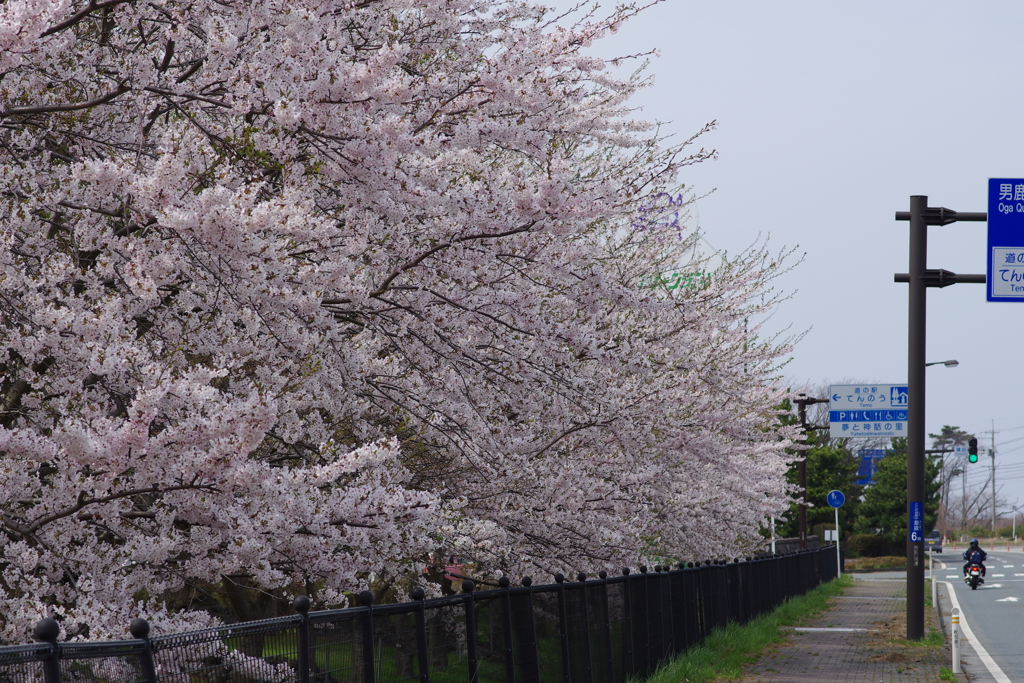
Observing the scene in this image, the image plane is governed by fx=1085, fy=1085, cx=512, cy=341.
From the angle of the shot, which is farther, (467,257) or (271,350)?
(467,257)

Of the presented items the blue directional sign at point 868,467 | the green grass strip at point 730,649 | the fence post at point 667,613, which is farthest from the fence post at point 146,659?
the blue directional sign at point 868,467

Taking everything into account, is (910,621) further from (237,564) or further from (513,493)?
(237,564)

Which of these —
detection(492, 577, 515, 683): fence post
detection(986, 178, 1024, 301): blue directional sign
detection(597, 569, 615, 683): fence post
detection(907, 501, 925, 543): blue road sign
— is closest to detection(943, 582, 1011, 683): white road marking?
detection(907, 501, 925, 543): blue road sign

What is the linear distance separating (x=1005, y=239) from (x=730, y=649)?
7.66 meters

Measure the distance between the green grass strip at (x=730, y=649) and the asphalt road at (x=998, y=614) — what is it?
3085 millimetres

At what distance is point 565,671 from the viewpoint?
28.5ft

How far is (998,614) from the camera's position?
25281mm

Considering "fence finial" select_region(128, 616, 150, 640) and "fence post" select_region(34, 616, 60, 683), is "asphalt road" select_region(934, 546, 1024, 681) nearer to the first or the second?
"fence finial" select_region(128, 616, 150, 640)

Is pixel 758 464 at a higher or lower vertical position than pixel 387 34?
lower

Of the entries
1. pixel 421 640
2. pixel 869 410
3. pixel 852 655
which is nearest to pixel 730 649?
pixel 852 655

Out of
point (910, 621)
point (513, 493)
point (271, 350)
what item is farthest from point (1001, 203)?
point (271, 350)

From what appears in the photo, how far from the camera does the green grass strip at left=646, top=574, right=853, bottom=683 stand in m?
12.2

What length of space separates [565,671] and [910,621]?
10953mm

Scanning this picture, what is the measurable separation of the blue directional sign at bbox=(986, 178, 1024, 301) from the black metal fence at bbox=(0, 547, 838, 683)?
7.10m
